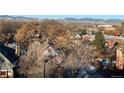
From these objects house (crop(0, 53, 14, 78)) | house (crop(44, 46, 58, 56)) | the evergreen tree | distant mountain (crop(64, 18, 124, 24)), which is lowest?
house (crop(0, 53, 14, 78))

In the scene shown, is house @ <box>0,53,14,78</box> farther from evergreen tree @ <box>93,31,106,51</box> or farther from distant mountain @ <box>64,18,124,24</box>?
evergreen tree @ <box>93,31,106,51</box>

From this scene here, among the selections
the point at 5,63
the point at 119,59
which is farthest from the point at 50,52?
the point at 119,59

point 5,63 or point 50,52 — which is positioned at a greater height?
point 50,52

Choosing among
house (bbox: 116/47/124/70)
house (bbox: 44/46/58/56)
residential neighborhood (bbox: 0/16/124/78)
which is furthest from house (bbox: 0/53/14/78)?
house (bbox: 116/47/124/70)

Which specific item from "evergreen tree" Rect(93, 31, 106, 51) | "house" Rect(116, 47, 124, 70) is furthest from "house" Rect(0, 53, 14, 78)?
"house" Rect(116, 47, 124, 70)

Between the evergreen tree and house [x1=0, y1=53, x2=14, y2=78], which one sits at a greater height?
the evergreen tree

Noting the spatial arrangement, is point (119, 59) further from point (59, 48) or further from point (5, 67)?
point (5, 67)

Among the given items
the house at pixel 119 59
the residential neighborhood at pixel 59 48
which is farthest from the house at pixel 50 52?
the house at pixel 119 59

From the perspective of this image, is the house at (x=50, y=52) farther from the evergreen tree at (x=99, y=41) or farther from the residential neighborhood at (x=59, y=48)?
the evergreen tree at (x=99, y=41)
